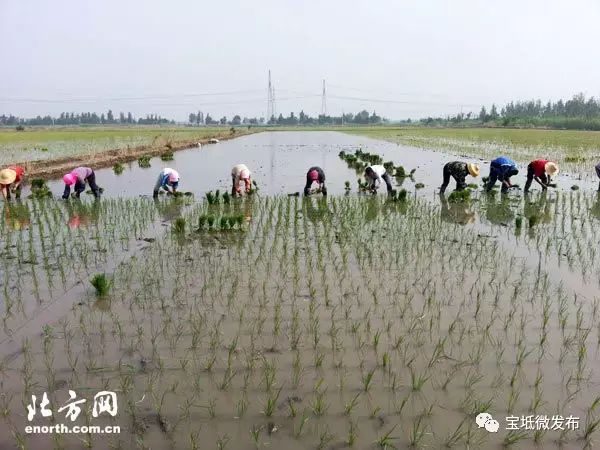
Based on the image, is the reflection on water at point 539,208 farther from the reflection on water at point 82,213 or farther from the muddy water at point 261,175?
the reflection on water at point 82,213

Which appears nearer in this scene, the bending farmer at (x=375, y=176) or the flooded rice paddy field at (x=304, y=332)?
the flooded rice paddy field at (x=304, y=332)

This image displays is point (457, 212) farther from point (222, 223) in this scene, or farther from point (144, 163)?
point (144, 163)

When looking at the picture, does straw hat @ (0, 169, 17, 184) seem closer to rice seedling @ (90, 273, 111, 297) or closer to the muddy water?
the muddy water

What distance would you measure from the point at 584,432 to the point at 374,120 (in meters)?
131

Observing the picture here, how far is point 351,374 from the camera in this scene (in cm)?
342

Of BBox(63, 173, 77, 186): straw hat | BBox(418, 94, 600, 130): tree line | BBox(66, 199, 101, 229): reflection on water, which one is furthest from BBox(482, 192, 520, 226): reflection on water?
BBox(418, 94, 600, 130): tree line

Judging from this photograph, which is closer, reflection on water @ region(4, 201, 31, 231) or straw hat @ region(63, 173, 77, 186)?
reflection on water @ region(4, 201, 31, 231)

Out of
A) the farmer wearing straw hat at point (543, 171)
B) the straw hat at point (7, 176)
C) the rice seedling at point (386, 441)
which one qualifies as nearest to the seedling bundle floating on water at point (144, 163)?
the straw hat at point (7, 176)

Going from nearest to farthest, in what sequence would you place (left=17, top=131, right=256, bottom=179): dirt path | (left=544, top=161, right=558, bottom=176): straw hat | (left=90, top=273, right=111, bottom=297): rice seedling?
1. (left=90, top=273, right=111, bottom=297): rice seedling
2. (left=544, top=161, right=558, bottom=176): straw hat
3. (left=17, top=131, right=256, bottom=179): dirt path

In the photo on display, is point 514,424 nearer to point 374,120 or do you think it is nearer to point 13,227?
point 13,227

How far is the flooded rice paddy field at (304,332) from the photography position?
292 centimetres

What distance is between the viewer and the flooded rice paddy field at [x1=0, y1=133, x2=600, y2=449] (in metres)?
2.92

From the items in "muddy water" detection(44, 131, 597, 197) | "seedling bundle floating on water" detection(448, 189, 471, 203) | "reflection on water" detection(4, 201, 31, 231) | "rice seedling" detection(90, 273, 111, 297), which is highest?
"muddy water" detection(44, 131, 597, 197)

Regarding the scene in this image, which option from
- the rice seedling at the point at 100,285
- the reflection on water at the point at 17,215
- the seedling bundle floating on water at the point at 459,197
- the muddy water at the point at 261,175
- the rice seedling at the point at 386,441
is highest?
the muddy water at the point at 261,175
